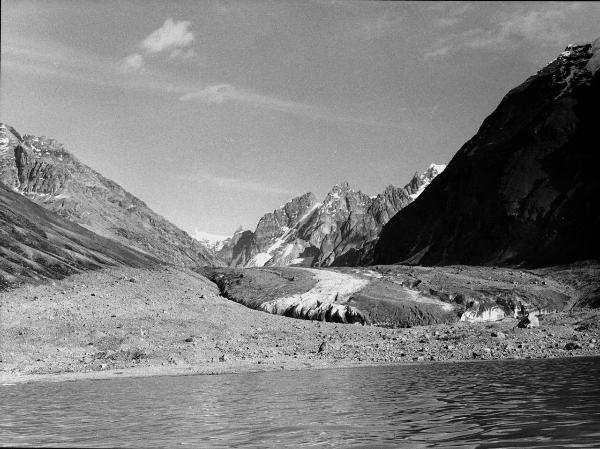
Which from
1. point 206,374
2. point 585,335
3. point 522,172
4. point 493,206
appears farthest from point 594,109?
point 206,374

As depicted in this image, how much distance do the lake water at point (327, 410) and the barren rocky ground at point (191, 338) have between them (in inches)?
403

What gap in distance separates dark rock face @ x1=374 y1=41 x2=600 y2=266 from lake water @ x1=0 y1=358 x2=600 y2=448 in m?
101

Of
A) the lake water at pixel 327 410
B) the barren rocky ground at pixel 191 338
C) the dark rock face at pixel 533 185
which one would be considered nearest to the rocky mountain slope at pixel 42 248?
the barren rocky ground at pixel 191 338

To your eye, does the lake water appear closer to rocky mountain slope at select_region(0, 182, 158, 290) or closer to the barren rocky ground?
the barren rocky ground

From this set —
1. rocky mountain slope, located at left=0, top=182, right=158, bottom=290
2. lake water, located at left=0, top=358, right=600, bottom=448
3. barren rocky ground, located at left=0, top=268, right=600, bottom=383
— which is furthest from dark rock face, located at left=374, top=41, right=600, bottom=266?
lake water, located at left=0, top=358, right=600, bottom=448

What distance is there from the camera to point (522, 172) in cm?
16650

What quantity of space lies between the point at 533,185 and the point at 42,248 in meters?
128

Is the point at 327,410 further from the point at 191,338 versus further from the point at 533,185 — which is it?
the point at 533,185

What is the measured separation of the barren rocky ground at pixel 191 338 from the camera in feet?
167

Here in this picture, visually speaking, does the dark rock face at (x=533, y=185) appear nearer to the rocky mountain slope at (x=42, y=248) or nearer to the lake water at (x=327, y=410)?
the rocky mountain slope at (x=42, y=248)

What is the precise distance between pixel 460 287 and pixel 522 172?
266 feet

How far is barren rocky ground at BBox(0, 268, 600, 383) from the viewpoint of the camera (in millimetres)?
51031

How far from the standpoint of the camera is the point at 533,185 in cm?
16050

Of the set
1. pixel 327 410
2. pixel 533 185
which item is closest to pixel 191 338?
pixel 327 410
